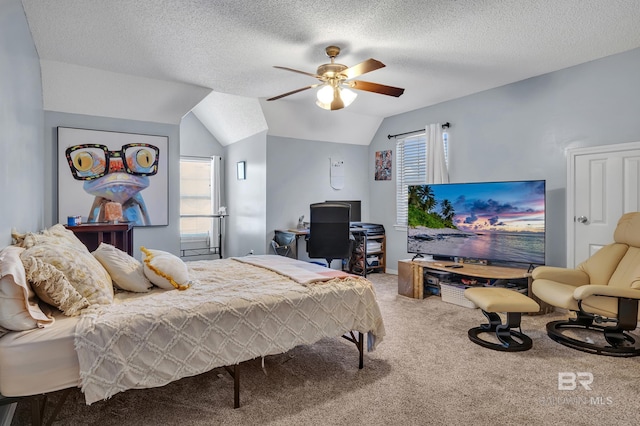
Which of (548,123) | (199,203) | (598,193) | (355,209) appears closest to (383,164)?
(355,209)

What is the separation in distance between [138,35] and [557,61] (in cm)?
398

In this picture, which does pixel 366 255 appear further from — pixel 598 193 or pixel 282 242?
pixel 598 193

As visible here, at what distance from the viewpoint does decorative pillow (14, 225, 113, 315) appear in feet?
5.50

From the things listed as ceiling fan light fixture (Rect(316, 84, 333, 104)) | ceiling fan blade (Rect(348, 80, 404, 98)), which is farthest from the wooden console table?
ceiling fan light fixture (Rect(316, 84, 333, 104))

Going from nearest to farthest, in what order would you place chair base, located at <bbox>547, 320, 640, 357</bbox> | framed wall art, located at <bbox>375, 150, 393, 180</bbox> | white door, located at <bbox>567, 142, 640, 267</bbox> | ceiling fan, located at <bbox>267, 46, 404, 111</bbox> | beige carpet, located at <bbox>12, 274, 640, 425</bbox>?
beige carpet, located at <bbox>12, 274, 640, 425</bbox>
chair base, located at <bbox>547, 320, 640, 357</bbox>
ceiling fan, located at <bbox>267, 46, 404, 111</bbox>
white door, located at <bbox>567, 142, 640, 267</bbox>
framed wall art, located at <bbox>375, 150, 393, 180</bbox>

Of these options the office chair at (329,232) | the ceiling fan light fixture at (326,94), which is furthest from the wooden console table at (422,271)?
the ceiling fan light fixture at (326,94)

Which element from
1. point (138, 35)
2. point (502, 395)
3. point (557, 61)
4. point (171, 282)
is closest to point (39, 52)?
point (138, 35)

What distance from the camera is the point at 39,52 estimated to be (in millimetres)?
3389

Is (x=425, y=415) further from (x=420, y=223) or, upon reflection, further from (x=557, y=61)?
(x=557, y=61)

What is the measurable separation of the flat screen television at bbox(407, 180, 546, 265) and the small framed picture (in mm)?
2806

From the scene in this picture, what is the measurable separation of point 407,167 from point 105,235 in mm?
4192

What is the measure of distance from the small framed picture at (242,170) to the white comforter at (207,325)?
368 cm

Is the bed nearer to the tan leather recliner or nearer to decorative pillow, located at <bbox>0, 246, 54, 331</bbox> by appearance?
decorative pillow, located at <bbox>0, 246, 54, 331</bbox>

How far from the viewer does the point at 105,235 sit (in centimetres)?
379
